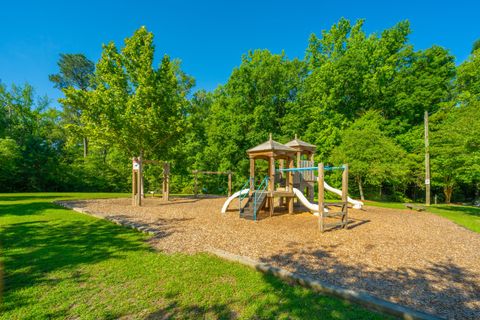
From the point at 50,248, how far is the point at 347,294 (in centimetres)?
603

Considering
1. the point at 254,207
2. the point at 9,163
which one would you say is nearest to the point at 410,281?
the point at 254,207

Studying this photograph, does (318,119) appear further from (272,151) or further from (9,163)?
(9,163)

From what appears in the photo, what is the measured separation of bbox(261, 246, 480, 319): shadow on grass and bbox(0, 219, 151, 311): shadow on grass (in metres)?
3.52

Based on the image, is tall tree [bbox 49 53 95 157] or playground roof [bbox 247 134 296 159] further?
tall tree [bbox 49 53 95 157]

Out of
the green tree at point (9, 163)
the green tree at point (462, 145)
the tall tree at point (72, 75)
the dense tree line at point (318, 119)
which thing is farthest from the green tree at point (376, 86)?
the tall tree at point (72, 75)

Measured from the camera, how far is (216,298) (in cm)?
330

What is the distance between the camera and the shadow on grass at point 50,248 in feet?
12.3

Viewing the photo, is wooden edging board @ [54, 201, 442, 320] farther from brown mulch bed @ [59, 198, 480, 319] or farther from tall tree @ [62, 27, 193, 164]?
tall tree @ [62, 27, 193, 164]

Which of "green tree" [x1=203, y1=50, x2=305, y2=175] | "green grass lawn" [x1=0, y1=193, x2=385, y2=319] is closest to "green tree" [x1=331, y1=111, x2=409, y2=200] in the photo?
"green tree" [x1=203, y1=50, x2=305, y2=175]

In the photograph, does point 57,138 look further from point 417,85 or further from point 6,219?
point 417,85

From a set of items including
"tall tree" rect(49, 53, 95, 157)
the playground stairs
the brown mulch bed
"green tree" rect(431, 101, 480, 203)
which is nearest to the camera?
the brown mulch bed

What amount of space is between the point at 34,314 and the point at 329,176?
23.1 meters

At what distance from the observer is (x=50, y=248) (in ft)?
17.2

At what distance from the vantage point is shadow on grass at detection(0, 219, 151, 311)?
3.75 metres
